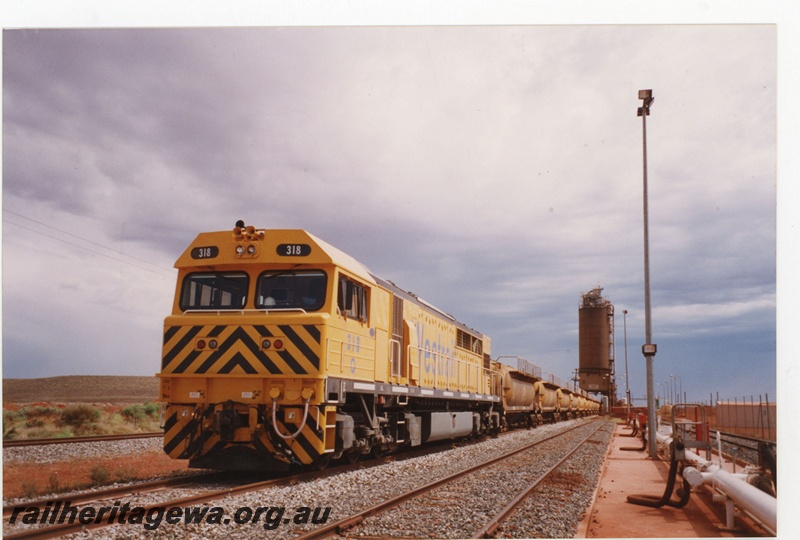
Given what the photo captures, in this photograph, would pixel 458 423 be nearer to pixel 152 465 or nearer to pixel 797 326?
pixel 152 465

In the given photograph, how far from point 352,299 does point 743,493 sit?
608cm

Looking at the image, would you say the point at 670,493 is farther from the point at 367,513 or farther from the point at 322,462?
the point at 322,462

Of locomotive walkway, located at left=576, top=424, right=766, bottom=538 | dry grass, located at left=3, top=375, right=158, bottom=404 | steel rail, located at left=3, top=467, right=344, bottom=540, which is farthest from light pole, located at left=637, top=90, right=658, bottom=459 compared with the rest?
dry grass, located at left=3, top=375, right=158, bottom=404

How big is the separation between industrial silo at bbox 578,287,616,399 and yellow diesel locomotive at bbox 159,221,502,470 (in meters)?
42.2

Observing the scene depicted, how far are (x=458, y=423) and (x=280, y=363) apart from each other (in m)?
8.71

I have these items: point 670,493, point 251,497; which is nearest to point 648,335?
point 670,493

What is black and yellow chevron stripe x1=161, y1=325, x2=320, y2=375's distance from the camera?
9383 mm

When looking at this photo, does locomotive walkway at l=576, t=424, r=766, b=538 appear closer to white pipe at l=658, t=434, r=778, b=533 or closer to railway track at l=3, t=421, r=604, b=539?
white pipe at l=658, t=434, r=778, b=533

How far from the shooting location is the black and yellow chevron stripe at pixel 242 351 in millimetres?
9383

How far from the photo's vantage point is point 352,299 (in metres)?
10.7

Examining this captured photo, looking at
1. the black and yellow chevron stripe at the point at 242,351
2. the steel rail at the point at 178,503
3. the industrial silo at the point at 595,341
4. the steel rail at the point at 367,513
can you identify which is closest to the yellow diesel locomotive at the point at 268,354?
the black and yellow chevron stripe at the point at 242,351

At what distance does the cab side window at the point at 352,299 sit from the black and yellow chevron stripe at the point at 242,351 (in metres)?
0.95

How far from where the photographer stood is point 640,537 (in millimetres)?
7242

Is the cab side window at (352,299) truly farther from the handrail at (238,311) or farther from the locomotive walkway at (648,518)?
the locomotive walkway at (648,518)
